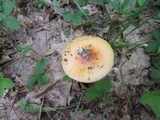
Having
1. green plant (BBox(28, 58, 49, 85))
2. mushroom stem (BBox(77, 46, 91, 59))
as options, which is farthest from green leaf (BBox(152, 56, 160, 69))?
green plant (BBox(28, 58, 49, 85))

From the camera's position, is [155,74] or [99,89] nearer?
[99,89]

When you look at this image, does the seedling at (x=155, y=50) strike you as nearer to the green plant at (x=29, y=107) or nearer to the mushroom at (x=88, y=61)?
the mushroom at (x=88, y=61)

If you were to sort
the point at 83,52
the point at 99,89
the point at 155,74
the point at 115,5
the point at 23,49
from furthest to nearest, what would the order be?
the point at 23,49
the point at 115,5
the point at 155,74
the point at 99,89
the point at 83,52

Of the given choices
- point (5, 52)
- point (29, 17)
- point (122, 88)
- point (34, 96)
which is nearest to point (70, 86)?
point (34, 96)

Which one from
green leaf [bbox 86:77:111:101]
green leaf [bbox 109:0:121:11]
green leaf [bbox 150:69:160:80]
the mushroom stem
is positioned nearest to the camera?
the mushroom stem

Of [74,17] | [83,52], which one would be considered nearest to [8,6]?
[74,17]

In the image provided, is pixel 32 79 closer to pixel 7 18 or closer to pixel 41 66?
pixel 41 66

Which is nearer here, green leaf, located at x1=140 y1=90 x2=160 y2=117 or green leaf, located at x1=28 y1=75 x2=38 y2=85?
green leaf, located at x1=140 y1=90 x2=160 y2=117

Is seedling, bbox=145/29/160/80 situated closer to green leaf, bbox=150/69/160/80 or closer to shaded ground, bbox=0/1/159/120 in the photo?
green leaf, bbox=150/69/160/80
